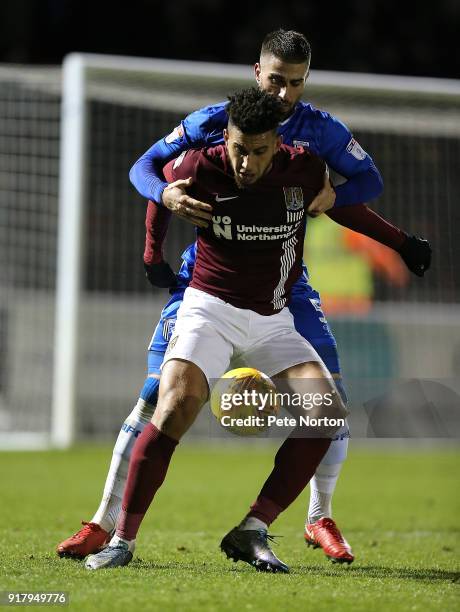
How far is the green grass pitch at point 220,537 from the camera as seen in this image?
386 centimetres

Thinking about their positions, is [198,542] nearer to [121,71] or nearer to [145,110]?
[121,71]

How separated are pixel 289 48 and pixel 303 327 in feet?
4.25

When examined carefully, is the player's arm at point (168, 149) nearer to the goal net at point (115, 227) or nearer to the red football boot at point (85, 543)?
the red football boot at point (85, 543)

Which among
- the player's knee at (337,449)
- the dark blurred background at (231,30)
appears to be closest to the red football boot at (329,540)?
the player's knee at (337,449)

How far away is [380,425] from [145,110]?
797 centimetres

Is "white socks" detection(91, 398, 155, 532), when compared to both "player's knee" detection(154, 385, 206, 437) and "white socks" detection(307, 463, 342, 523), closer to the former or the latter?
"player's knee" detection(154, 385, 206, 437)

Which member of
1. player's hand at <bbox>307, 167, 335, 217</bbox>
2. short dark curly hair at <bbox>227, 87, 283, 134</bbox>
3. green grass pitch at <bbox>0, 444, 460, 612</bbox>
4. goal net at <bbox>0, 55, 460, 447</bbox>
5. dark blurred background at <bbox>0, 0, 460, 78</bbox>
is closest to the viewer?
green grass pitch at <bbox>0, 444, 460, 612</bbox>

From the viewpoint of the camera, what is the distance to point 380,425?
17.6 ft

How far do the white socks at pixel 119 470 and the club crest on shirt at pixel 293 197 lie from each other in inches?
46.3

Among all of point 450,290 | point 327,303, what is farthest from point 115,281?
point 450,290

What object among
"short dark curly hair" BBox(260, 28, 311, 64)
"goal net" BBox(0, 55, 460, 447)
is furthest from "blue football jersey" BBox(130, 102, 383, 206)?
"goal net" BBox(0, 55, 460, 447)

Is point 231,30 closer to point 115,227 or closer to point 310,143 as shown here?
point 115,227

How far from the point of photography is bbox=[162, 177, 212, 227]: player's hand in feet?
14.2

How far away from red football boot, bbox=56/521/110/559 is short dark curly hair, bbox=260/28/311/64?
225cm
